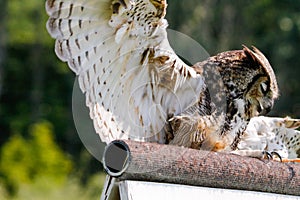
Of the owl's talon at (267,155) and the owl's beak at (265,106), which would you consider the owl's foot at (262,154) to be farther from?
the owl's beak at (265,106)

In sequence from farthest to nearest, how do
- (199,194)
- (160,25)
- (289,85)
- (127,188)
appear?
(289,85)
(160,25)
(199,194)
(127,188)

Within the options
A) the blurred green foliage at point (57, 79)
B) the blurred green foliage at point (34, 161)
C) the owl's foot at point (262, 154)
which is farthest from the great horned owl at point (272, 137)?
the blurred green foliage at point (34, 161)

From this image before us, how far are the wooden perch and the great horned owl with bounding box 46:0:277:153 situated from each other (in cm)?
49

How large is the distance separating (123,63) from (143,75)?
180mm

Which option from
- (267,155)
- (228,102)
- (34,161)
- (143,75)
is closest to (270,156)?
(267,155)

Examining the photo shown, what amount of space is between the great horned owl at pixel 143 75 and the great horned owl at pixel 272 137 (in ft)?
0.94

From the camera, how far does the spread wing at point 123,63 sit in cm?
400

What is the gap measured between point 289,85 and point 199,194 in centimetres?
1731

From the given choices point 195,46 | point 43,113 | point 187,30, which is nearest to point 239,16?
point 187,30

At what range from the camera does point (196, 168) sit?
3.84m

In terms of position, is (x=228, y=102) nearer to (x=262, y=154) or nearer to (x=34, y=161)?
(x=262, y=154)

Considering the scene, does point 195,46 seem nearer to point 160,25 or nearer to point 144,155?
point 160,25

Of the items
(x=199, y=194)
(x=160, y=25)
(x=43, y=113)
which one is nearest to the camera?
(x=199, y=194)

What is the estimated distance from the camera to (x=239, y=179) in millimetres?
4031
